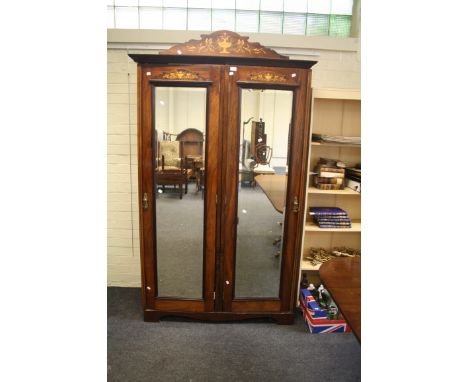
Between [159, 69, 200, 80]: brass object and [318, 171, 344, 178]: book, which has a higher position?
[159, 69, 200, 80]: brass object

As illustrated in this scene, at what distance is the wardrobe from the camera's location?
7.10ft

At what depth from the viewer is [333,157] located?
2.82 m

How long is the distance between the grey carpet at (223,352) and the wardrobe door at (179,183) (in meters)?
0.20

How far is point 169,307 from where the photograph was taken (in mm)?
2502

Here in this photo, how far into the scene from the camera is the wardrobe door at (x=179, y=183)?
2180 millimetres

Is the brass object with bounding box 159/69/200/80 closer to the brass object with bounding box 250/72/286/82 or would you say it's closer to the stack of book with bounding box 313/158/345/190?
the brass object with bounding box 250/72/286/82

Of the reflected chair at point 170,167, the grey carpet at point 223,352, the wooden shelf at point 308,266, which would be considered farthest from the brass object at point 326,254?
the reflected chair at point 170,167

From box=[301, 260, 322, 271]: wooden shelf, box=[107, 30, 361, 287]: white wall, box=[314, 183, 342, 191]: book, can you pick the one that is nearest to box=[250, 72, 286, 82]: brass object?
box=[107, 30, 361, 287]: white wall

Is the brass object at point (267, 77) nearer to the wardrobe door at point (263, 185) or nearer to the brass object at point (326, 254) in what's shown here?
the wardrobe door at point (263, 185)

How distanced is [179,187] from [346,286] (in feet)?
4.40

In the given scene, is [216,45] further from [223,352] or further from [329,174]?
[223,352]

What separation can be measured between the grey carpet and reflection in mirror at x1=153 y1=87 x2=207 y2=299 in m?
0.31
